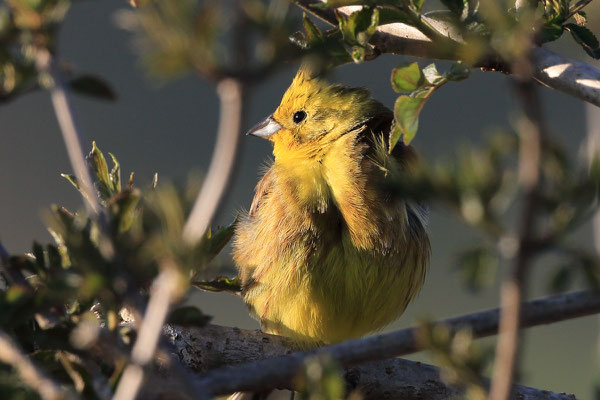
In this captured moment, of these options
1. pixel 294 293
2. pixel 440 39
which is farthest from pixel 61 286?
pixel 294 293

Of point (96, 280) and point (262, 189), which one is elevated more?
point (262, 189)

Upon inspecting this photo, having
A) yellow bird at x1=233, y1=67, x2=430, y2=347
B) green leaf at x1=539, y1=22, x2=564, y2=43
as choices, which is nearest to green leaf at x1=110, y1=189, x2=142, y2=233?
green leaf at x1=539, y1=22, x2=564, y2=43

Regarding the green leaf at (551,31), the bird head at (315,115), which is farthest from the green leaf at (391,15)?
the bird head at (315,115)

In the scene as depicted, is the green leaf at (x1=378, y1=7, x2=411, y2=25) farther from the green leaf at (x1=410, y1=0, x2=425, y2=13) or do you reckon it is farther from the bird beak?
the bird beak

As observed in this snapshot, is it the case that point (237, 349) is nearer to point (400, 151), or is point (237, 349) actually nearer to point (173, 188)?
point (400, 151)

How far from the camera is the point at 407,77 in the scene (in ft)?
5.87

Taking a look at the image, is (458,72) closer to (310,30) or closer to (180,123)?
(310,30)

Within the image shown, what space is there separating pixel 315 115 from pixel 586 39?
69.9 inches

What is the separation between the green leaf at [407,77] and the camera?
1776 millimetres

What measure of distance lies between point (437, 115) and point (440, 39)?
1494 cm

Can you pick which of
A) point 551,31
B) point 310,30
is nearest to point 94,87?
point 310,30

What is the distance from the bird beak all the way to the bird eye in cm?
11

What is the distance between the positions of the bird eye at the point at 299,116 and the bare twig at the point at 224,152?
285cm

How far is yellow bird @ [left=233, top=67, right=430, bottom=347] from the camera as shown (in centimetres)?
320
